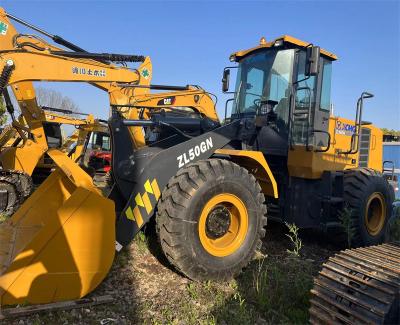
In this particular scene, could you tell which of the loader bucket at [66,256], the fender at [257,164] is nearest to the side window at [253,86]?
the fender at [257,164]

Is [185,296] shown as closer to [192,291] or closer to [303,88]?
[192,291]

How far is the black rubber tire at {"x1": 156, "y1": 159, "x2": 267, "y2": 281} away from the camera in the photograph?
3.91m

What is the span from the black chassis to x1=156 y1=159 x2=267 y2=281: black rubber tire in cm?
17

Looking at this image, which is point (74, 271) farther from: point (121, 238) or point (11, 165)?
point (11, 165)

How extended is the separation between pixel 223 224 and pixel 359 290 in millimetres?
1810

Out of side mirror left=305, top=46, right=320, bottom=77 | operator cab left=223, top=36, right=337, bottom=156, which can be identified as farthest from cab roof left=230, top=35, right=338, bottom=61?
side mirror left=305, top=46, right=320, bottom=77

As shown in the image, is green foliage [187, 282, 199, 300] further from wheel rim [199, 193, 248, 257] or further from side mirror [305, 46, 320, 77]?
side mirror [305, 46, 320, 77]

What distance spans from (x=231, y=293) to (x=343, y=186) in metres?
2.77

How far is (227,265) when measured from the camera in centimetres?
423

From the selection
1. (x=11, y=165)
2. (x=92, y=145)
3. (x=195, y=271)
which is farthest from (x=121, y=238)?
(x=92, y=145)

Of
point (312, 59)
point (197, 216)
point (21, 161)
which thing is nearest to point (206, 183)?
point (197, 216)

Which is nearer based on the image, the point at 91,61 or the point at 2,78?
the point at 2,78

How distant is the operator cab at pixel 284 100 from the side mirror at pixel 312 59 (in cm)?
49

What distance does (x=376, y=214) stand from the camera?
6.35 meters
